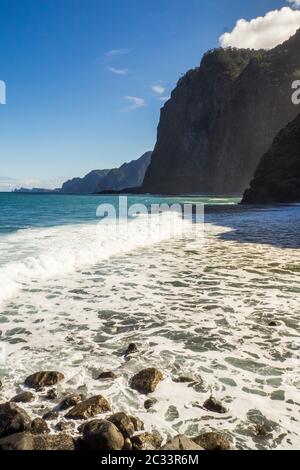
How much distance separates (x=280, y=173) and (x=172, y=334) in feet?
177

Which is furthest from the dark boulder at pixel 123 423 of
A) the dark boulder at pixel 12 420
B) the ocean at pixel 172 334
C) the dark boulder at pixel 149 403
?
the dark boulder at pixel 12 420

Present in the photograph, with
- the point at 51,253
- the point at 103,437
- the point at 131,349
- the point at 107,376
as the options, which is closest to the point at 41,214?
the point at 51,253

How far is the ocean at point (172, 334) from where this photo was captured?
12.8ft

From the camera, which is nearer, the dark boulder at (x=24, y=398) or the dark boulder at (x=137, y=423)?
the dark boulder at (x=137, y=423)

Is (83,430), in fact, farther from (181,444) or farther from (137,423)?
(181,444)

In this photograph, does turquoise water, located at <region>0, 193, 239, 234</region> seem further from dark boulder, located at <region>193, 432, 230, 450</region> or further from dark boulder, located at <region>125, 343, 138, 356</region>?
dark boulder, located at <region>193, 432, 230, 450</region>

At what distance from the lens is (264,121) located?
11725 cm

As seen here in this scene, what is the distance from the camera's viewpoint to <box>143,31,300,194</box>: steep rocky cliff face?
115 meters

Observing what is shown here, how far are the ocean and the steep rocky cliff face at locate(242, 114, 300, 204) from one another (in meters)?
44.4

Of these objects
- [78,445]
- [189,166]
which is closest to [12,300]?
[78,445]

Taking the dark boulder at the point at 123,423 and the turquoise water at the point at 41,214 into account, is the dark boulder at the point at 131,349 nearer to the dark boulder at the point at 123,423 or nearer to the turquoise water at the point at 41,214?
the dark boulder at the point at 123,423

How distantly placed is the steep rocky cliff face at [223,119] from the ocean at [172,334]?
377 feet

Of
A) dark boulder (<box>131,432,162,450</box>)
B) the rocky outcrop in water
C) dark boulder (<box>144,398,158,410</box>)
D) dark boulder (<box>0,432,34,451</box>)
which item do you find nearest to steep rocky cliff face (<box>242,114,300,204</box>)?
dark boulder (<box>144,398,158,410</box>)
